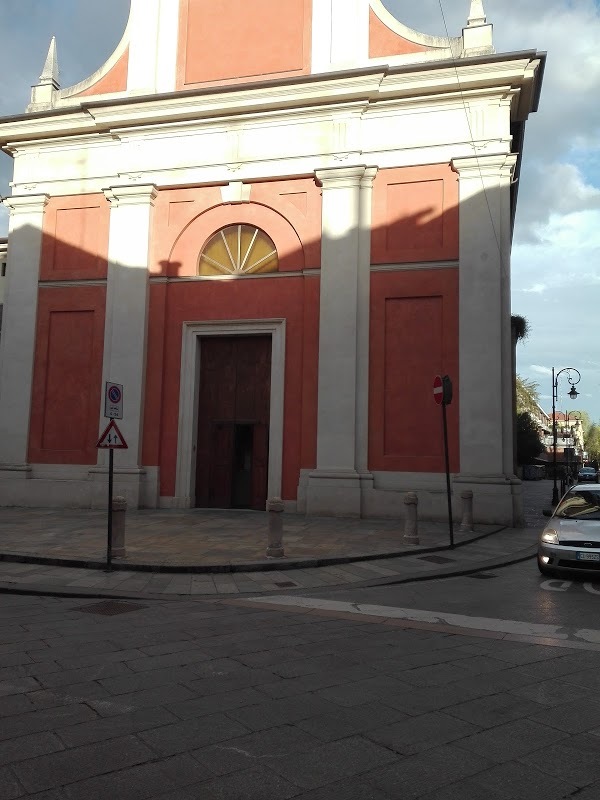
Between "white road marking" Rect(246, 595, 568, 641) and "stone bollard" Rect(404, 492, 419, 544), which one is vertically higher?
"stone bollard" Rect(404, 492, 419, 544)

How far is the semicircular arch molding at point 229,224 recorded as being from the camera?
1617cm

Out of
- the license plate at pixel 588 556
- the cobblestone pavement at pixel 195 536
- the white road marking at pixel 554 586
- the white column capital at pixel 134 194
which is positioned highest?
the white column capital at pixel 134 194

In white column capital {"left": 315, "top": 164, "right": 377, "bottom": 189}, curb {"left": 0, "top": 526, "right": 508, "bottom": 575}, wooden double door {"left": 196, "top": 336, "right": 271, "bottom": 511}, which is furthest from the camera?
wooden double door {"left": 196, "top": 336, "right": 271, "bottom": 511}

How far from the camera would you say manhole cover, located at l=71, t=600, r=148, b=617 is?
643cm

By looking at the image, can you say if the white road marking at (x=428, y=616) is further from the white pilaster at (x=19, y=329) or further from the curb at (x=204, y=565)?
the white pilaster at (x=19, y=329)

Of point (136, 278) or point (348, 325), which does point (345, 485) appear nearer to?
point (348, 325)

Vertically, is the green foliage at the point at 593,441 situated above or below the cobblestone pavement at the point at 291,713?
above

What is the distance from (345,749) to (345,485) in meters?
11.4

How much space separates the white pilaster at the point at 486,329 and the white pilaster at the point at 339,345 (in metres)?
2.38

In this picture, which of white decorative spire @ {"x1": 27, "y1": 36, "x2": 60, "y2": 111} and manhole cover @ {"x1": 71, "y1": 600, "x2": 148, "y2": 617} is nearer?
manhole cover @ {"x1": 71, "y1": 600, "x2": 148, "y2": 617}

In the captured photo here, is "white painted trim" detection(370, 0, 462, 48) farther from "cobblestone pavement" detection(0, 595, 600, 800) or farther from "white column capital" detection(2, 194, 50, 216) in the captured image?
"cobblestone pavement" detection(0, 595, 600, 800)

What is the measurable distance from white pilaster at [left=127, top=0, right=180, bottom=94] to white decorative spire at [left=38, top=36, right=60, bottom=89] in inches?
99.6

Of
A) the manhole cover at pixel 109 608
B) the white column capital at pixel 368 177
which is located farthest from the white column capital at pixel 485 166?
the manhole cover at pixel 109 608

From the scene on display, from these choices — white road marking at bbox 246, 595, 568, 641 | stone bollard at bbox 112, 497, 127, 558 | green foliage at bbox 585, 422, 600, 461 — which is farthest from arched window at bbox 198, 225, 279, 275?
green foliage at bbox 585, 422, 600, 461
